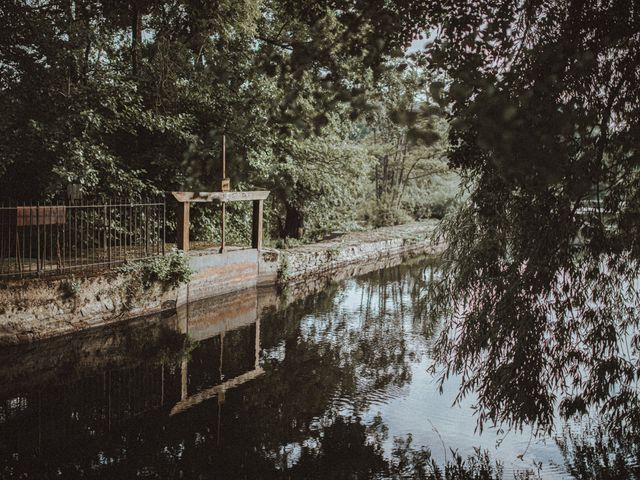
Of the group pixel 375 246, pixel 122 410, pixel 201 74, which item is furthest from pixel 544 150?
pixel 375 246

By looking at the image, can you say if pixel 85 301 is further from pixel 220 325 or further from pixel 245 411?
pixel 245 411

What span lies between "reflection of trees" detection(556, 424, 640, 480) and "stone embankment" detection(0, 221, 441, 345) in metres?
2.60

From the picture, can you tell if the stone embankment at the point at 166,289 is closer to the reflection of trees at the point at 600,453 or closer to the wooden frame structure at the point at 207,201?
the wooden frame structure at the point at 207,201

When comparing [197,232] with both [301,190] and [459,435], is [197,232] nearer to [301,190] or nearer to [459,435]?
[301,190]

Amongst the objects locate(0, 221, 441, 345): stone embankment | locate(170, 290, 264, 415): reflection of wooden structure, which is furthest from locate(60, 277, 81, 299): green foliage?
locate(170, 290, 264, 415): reflection of wooden structure

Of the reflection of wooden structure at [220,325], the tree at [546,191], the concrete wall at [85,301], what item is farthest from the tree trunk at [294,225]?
the tree at [546,191]

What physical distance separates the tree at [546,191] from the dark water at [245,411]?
0.94 m

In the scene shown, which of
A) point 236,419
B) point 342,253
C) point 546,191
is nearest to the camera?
point 546,191

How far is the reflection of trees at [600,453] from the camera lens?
4702 mm

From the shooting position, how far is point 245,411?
6129 millimetres

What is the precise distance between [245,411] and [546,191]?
155 inches

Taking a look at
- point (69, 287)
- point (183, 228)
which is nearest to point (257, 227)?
point (183, 228)

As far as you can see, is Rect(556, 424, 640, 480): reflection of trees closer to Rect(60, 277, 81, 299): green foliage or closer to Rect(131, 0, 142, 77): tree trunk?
Rect(60, 277, 81, 299): green foliage

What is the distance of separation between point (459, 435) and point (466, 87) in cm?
372
